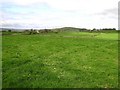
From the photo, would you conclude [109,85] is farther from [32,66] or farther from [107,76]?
[32,66]

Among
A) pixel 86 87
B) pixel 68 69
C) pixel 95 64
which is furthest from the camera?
pixel 95 64

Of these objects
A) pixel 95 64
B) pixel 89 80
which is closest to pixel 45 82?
pixel 89 80

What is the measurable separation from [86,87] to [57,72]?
407 cm

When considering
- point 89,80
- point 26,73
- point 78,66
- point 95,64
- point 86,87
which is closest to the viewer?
point 86,87

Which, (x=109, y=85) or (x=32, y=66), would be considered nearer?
(x=109, y=85)

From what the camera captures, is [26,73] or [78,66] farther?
[78,66]

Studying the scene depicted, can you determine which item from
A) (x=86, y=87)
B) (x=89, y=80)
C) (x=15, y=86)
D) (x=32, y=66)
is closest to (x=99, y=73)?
(x=89, y=80)

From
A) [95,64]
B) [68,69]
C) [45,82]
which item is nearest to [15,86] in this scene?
[45,82]

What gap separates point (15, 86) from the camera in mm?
15984

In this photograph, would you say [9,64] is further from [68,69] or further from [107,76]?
[107,76]

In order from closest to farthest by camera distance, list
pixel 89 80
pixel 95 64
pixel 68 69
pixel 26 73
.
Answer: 1. pixel 89 80
2. pixel 26 73
3. pixel 68 69
4. pixel 95 64

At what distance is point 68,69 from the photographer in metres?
20.9

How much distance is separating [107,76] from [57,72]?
410cm

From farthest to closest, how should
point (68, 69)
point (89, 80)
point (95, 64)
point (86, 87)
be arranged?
point (95, 64)
point (68, 69)
point (89, 80)
point (86, 87)
